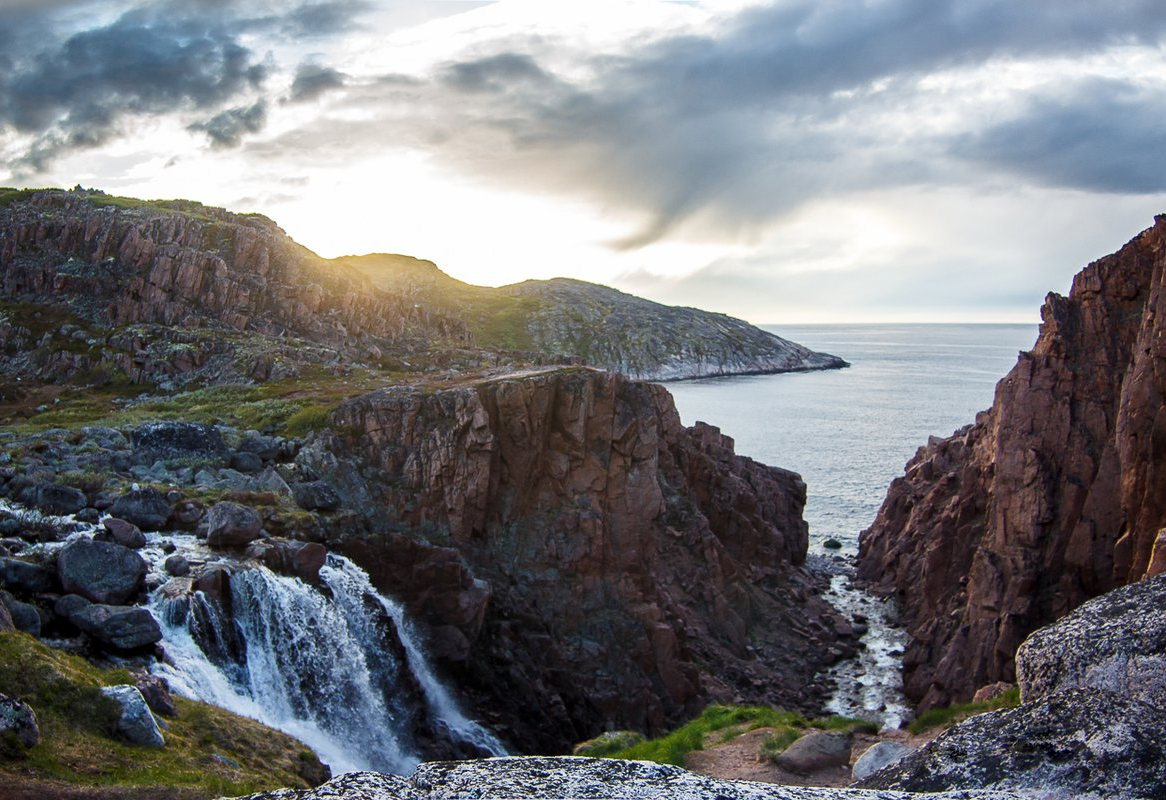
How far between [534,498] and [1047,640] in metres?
35.7

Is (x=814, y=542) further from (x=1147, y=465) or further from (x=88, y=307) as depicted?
(x=88, y=307)

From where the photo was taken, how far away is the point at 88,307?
63281 millimetres

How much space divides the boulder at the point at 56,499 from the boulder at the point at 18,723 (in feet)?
65.8

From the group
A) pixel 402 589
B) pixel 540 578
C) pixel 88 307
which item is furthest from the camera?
pixel 88 307

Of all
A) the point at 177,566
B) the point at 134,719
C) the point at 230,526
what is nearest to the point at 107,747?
the point at 134,719

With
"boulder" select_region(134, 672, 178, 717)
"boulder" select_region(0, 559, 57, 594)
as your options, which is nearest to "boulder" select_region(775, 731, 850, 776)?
"boulder" select_region(134, 672, 178, 717)

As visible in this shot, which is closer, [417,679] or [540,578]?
[417,679]

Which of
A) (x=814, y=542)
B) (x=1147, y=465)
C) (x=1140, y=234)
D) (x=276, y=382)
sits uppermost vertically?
(x=1140, y=234)

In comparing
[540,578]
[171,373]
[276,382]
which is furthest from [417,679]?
[171,373]

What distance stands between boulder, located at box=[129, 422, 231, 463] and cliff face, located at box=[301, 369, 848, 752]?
4.34 m

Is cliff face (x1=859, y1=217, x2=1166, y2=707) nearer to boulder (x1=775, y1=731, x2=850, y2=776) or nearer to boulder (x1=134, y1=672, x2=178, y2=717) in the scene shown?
boulder (x1=775, y1=731, x2=850, y2=776)

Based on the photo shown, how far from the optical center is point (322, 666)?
3031cm

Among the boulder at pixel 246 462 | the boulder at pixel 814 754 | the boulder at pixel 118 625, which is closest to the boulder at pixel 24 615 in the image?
the boulder at pixel 118 625

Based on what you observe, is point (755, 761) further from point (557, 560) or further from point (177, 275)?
point (177, 275)
